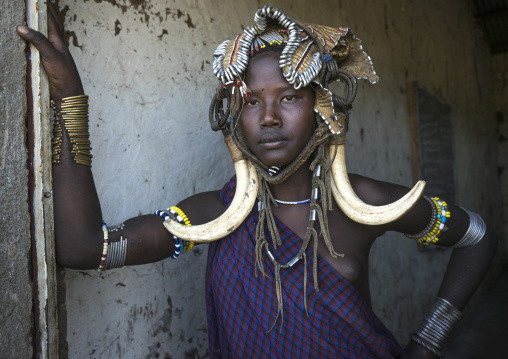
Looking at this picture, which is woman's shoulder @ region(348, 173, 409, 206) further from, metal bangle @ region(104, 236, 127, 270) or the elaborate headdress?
metal bangle @ region(104, 236, 127, 270)

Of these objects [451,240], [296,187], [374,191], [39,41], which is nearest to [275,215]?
[296,187]

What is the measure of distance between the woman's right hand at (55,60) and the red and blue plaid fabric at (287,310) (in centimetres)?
77

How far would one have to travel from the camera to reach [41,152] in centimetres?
146

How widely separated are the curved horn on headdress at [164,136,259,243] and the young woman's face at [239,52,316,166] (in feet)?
0.40

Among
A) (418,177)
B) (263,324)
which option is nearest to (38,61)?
(263,324)

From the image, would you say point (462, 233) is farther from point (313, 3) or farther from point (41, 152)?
point (313, 3)

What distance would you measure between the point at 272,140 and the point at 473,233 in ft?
3.23

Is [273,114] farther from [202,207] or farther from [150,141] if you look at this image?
[150,141]

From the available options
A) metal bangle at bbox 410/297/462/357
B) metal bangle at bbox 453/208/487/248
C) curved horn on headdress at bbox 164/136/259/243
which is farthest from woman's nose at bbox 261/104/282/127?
metal bangle at bbox 410/297/462/357

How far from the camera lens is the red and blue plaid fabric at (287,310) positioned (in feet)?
5.62

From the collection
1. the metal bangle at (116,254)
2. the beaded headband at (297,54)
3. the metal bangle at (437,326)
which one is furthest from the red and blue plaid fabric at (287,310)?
the beaded headband at (297,54)

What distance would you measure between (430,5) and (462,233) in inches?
145

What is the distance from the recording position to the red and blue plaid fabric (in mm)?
1712

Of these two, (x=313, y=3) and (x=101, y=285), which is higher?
(x=313, y=3)
